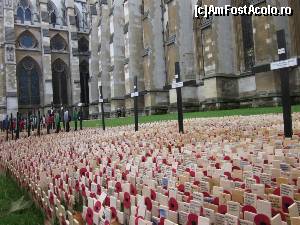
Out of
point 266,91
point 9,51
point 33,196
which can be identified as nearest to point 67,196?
point 33,196

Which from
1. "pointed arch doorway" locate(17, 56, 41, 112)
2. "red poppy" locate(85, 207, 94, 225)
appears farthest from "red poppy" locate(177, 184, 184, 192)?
"pointed arch doorway" locate(17, 56, 41, 112)

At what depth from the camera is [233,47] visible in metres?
20.1

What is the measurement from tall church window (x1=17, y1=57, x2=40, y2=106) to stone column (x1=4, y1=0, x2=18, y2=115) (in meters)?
2.07

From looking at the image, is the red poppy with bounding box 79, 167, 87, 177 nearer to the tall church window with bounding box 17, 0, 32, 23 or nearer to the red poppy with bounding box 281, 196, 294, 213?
the red poppy with bounding box 281, 196, 294, 213

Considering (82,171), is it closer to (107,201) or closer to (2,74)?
(107,201)

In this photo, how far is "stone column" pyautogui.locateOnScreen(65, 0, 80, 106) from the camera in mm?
40906

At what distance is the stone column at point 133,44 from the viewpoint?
2831 centimetres

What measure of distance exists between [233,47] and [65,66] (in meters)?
26.3

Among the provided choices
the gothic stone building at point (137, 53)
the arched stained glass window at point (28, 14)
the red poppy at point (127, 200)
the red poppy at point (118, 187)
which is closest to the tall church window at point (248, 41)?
the gothic stone building at point (137, 53)

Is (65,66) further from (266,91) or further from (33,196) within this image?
(33,196)

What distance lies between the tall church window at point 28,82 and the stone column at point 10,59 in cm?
207

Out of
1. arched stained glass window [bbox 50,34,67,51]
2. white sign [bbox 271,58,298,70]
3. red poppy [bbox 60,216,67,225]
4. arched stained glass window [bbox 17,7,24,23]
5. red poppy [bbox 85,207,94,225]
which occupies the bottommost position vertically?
red poppy [bbox 60,216,67,225]

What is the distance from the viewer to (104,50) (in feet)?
117

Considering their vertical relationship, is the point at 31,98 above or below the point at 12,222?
above
